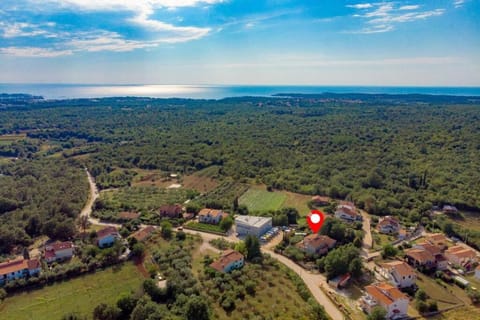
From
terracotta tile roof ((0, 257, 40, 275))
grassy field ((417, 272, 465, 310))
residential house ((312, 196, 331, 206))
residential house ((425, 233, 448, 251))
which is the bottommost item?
grassy field ((417, 272, 465, 310))

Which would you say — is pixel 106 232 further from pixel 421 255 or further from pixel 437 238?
pixel 437 238

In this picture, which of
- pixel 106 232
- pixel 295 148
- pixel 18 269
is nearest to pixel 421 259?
pixel 106 232

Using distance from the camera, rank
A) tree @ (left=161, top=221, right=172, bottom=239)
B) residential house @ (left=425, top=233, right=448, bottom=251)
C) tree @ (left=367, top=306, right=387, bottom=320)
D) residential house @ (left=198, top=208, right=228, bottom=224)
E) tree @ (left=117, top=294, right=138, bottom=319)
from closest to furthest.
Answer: tree @ (left=367, top=306, right=387, bottom=320), tree @ (left=117, top=294, right=138, bottom=319), residential house @ (left=425, top=233, right=448, bottom=251), tree @ (left=161, top=221, right=172, bottom=239), residential house @ (left=198, top=208, right=228, bottom=224)

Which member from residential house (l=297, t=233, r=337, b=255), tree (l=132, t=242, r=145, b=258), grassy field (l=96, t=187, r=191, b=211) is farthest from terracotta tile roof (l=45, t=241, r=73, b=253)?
residential house (l=297, t=233, r=337, b=255)

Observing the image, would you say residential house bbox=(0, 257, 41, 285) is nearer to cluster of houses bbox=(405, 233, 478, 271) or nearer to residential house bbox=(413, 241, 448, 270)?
cluster of houses bbox=(405, 233, 478, 271)

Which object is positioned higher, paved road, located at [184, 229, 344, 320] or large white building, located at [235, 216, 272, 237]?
large white building, located at [235, 216, 272, 237]

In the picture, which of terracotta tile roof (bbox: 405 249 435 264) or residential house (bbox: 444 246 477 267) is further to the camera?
residential house (bbox: 444 246 477 267)
